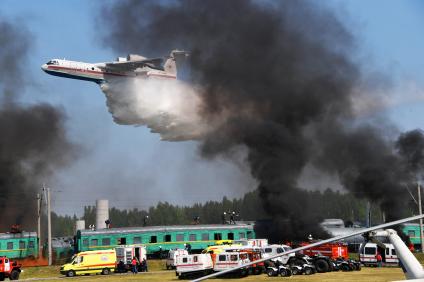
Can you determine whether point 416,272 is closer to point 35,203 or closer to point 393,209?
point 393,209

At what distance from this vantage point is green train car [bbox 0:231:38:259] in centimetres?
7775

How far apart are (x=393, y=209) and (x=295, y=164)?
1419cm

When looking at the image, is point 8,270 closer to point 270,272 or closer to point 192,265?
point 192,265

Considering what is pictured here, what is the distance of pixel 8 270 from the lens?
59.0 m

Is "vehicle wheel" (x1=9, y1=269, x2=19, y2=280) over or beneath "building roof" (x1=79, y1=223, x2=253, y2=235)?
beneath

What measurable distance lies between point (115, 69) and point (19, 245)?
22.7 m

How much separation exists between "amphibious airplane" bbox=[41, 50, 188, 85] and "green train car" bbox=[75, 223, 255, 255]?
17841mm

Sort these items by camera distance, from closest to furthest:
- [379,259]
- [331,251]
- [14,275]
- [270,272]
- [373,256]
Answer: [270,272] < [14,275] < [331,251] < [379,259] < [373,256]

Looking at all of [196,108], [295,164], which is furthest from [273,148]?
[196,108]

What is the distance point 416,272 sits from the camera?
63.8 ft

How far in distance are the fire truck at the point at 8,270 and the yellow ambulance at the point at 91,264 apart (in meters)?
4.10

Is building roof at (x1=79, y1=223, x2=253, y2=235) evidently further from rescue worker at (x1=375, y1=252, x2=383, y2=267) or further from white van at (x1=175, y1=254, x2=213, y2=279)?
white van at (x1=175, y1=254, x2=213, y2=279)

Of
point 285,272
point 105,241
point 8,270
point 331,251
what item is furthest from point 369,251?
point 8,270

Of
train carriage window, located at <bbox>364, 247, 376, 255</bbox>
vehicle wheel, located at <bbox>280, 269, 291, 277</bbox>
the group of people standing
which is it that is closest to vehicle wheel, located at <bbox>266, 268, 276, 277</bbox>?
vehicle wheel, located at <bbox>280, 269, 291, 277</bbox>
